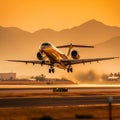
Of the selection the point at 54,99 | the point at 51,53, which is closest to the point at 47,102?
the point at 54,99

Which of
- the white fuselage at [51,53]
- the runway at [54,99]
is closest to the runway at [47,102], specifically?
the runway at [54,99]

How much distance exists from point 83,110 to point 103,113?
3.91m

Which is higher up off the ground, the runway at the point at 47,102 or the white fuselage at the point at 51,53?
the white fuselage at the point at 51,53

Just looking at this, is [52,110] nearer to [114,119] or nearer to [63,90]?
[114,119]

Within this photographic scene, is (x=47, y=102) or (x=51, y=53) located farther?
(x=51, y=53)

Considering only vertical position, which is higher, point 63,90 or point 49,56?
point 49,56

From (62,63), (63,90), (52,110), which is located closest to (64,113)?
(52,110)

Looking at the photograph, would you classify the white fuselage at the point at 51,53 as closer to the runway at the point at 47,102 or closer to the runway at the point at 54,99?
the runway at the point at 54,99

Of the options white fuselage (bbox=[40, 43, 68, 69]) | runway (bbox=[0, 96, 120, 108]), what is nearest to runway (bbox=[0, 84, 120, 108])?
runway (bbox=[0, 96, 120, 108])

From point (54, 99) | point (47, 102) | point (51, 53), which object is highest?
point (51, 53)

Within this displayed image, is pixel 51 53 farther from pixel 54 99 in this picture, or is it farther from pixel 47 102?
pixel 47 102

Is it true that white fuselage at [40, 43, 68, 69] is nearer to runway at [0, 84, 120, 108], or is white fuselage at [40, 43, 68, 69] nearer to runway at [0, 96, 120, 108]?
runway at [0, 84, 120, 108]

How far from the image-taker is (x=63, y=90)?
358 feet

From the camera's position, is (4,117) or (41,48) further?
(41,48)
